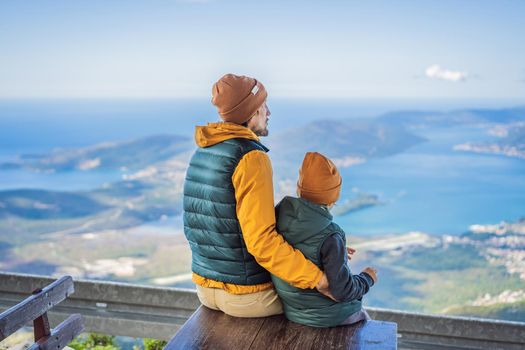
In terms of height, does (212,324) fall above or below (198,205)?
below

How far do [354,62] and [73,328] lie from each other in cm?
434

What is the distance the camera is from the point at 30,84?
23.3ft

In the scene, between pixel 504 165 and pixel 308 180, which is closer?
pixel 308 180

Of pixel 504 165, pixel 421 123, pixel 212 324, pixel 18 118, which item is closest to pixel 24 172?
pixel 18 118

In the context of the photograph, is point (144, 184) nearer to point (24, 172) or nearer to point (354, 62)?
point (24, 172)

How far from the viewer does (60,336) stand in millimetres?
2371

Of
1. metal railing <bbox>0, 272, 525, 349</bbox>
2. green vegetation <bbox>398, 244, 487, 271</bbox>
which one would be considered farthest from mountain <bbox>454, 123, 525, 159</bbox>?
metal railing <bbox>0, 272, 525, 349</bbox>

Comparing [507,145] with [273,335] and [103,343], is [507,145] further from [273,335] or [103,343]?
[273,335]

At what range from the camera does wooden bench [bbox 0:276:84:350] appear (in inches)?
80.7

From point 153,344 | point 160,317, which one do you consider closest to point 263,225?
point 160,317

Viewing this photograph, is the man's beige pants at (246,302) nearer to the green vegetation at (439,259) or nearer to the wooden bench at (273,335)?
the wooden bench at (273,335)

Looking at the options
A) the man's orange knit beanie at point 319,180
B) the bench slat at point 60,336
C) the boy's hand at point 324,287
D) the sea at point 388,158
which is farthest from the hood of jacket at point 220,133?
the sea at point 388,158

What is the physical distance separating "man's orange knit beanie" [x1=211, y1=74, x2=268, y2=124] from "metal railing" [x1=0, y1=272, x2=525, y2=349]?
1430 mm

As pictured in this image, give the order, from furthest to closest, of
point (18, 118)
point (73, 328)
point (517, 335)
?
point (18, 118) < point (517, 335) < point (73, 328)
